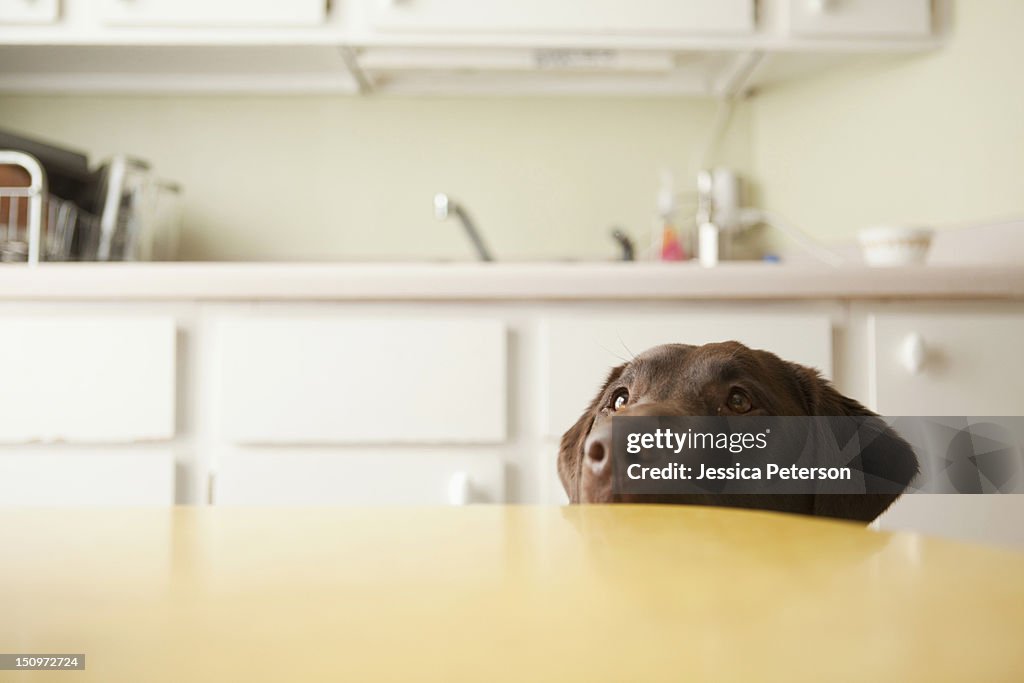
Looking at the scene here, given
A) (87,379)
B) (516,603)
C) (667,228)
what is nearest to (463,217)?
(667,228)

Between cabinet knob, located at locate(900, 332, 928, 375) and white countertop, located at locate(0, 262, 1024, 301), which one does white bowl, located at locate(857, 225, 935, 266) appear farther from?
cabinet knob, located at locate(900, 332, 928, 375)

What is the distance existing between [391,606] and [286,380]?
60cm

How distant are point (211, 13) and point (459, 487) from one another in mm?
784

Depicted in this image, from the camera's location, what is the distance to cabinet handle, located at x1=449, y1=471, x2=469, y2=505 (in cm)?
63

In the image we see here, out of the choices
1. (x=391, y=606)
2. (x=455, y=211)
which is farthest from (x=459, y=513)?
(x=455, y=211)

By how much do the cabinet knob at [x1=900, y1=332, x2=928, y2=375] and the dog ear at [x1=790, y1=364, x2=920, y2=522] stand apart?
0.86ft

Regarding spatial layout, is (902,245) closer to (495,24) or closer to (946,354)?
(946,354)

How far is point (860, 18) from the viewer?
3.30 ft

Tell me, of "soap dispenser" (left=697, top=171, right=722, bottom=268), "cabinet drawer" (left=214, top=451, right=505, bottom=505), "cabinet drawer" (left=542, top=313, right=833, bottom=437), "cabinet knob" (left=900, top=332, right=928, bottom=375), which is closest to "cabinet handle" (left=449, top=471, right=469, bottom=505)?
"cabinet drawer" (left=214, top=451, right=505, bottom=505)

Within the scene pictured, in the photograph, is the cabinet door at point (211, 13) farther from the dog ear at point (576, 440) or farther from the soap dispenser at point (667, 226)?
the dog ear at point (576, 440)

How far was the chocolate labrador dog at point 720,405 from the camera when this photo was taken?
0.25 meters

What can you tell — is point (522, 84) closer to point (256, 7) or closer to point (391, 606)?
point (256, 7)

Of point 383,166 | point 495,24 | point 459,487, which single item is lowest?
point 459,487

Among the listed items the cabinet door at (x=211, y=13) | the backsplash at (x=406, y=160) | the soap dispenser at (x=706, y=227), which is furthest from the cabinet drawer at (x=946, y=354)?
the cabinet door at (x=211, y=13)
